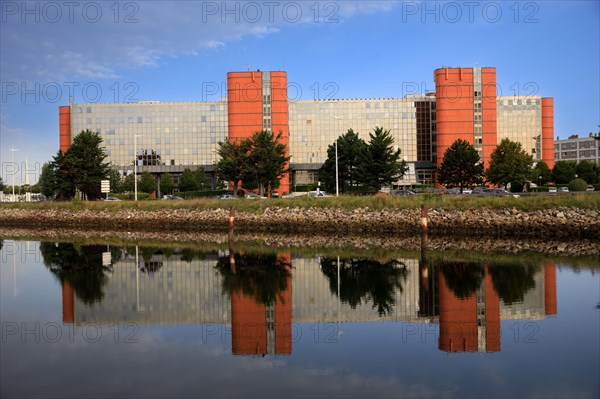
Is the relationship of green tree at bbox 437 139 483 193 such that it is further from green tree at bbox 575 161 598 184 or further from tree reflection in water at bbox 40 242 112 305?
tree reflection in water at bbox 40 242 112 305

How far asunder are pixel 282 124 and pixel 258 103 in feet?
20.2

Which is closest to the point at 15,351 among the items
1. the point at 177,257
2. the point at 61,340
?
the point at 61,340

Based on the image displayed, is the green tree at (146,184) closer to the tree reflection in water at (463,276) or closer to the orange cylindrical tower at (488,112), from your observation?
the orange cylindrical tower at (488,112)

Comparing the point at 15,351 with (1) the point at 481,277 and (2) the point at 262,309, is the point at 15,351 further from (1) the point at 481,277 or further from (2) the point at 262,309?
(1) the point at 481,277

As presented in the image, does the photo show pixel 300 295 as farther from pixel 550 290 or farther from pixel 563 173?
pixel 563 173

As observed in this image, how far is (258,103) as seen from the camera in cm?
10894

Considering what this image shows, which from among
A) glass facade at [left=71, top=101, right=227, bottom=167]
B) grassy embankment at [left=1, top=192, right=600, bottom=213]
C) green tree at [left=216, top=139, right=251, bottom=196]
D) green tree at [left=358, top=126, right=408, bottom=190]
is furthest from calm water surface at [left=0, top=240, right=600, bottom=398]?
glass facade at [left=71, top=101, right=227, bottom=167]

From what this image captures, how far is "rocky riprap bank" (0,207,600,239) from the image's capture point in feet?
129

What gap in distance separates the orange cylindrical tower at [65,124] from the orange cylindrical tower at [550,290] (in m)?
115

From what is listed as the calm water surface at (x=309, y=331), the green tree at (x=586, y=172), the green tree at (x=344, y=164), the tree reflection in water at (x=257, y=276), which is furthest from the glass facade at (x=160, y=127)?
the calm water surface at (x=309, y=331)

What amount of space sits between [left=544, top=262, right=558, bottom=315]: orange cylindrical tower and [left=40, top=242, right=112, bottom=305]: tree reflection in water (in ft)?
47.7

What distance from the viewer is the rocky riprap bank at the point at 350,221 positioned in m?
39.2

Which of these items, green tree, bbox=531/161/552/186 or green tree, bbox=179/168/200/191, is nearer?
green tree, bbox=179/168/200/191

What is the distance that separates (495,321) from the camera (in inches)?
589
